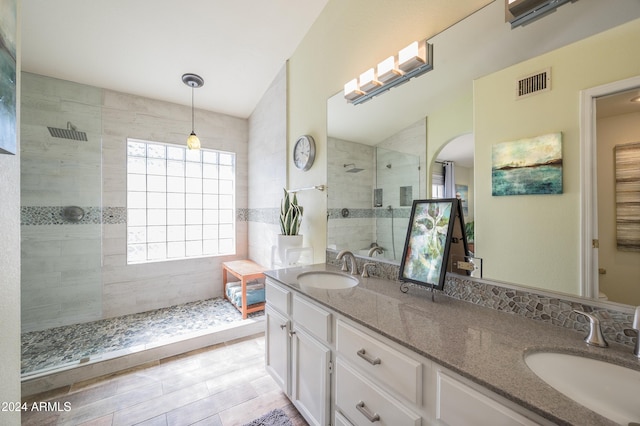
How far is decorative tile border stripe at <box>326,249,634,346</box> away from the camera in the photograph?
2.60 ft

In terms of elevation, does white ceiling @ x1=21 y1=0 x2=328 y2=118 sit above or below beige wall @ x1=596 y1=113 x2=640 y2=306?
above

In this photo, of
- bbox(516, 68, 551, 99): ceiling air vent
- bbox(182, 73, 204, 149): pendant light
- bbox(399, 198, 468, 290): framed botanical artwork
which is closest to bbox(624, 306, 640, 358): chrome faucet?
bbox(399, 198, 468, 290): framed botanical artwork

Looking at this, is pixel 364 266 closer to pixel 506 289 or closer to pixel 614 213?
pixel 506 289

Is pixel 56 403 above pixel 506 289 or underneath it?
underneath

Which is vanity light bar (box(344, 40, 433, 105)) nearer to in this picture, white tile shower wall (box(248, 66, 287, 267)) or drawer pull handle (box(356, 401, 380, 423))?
white tile shower wall (box(248, 66, 287, 267))

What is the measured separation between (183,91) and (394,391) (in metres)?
3.53

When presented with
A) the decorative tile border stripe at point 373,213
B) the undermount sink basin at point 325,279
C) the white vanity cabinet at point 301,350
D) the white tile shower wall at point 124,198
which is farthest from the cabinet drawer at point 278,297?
the white tile shower wall at point 124,198

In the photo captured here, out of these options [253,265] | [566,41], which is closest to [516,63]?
[566,41]

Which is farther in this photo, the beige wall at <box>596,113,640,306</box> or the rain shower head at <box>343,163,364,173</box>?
the rain shower head at <box>343,163,364,173</box>

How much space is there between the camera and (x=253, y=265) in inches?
132

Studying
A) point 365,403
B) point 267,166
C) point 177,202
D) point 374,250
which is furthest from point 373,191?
point 177,202

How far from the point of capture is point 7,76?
30.6 inches

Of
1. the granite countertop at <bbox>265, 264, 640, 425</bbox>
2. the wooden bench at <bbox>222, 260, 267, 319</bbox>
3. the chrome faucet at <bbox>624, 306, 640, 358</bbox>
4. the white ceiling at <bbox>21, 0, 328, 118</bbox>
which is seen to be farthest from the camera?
the wooden bench at <bbox>222, 260, 267, 319</bbox>

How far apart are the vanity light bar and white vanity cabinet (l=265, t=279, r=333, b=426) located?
1.46 metres
